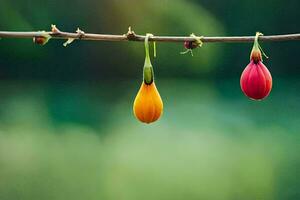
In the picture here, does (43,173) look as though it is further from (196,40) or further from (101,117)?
(196,40)

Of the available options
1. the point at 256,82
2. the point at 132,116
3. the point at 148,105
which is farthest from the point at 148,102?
the point at 132,116

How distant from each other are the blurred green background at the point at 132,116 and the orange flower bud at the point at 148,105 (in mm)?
617

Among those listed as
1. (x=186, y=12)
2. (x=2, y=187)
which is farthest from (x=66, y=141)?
(x=186, y=12)

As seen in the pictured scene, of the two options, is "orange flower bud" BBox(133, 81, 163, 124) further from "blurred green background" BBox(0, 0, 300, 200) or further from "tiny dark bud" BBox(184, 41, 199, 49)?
"blurred green background" BBox(0, 0, 300, 200)

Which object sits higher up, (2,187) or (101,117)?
(101,117)

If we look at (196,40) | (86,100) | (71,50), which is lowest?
(196,40)

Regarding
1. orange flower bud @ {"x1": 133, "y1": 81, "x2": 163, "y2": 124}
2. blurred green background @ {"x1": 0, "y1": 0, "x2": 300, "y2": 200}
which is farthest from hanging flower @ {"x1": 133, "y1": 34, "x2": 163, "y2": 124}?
blurred green background @ {"x1": 0, "y1": 0, "x2": 300, "y2": 200}

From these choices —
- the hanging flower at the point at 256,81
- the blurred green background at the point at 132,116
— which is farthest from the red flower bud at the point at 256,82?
the blurred green background at the point at 132,116

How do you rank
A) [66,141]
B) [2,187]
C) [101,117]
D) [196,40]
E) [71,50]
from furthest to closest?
[71,50]
[101,117]
[66,141]
[2,187]
[196,40]

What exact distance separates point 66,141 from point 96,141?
0.07m

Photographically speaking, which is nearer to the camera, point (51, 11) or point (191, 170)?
point (191, 170)

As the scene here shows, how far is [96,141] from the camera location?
4.44 feet

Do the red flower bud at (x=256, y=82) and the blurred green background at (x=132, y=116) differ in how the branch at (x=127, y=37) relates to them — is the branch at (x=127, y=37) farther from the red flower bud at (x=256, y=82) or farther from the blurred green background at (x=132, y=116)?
the blurred green background at (x=132, y=116)

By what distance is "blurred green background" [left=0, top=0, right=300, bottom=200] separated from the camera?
4.00ft
